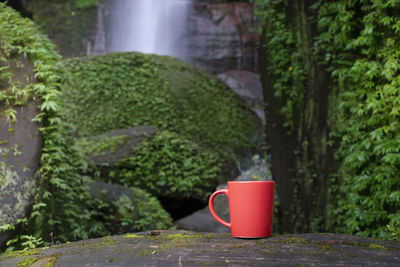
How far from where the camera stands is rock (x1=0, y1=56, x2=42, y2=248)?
272cm

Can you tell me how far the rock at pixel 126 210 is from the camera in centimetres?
464

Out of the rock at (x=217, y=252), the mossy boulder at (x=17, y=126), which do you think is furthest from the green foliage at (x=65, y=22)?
the rock at (x=217, y=252)

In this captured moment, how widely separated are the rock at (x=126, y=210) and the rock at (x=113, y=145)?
127 centimetres

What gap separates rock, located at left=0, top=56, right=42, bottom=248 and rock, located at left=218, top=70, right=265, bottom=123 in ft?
36.9

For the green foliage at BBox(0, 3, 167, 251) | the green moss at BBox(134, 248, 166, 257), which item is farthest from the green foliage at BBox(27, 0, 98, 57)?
the green moss at BBox(134, 248, 166, 257)

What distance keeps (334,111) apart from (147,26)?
15.6 meters

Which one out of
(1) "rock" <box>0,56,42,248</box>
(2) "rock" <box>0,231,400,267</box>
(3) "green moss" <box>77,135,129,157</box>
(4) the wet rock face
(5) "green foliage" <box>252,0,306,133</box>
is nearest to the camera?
(2) "rock" <box>0,231,400,267</box>

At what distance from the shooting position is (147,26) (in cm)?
1858

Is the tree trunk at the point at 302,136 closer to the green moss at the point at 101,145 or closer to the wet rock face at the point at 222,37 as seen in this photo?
the green moss at the point at 101,145

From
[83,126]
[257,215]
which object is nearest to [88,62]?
[83,126]

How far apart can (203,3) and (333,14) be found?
14422 millimetres

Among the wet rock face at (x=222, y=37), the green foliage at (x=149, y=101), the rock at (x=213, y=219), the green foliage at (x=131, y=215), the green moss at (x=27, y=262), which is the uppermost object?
the wet rock face at (x=222, y=37)

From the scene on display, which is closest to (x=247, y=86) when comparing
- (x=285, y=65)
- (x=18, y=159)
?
(x=285, y=65)

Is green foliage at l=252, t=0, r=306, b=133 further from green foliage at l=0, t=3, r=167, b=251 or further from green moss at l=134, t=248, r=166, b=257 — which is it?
green moss at l=134, t=248, r=166, b=257
